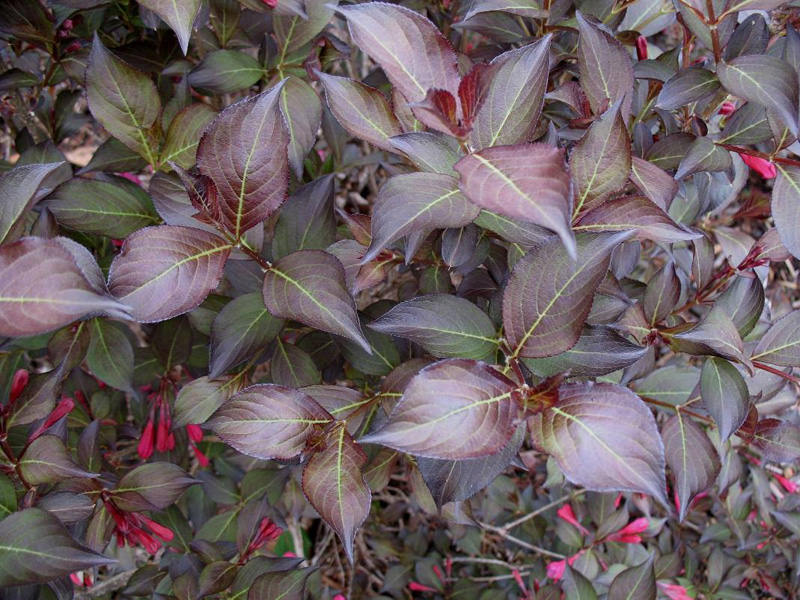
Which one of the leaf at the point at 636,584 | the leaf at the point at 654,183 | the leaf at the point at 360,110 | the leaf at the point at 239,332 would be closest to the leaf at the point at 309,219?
the leaf at the point at 239,332

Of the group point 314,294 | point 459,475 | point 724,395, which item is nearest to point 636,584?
point 724,395

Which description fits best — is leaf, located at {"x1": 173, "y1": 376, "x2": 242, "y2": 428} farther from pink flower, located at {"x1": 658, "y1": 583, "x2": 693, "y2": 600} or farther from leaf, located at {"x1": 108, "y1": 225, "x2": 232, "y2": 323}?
pink flower, located at {"x1": 658, "y1": 583, "x2": 693, "y2": 600}

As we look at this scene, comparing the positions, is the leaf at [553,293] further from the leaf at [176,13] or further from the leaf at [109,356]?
the leaf at [109,356]

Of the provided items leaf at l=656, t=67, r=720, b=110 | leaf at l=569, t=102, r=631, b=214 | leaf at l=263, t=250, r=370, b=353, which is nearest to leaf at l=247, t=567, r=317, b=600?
leaf at l=263, t=250, r=370, b=353

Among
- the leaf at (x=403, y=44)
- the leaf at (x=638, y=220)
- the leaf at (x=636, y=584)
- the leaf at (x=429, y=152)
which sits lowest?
the leaf at (x=636, y=584)

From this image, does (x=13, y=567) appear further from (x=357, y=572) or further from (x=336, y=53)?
(x=357, y=572)

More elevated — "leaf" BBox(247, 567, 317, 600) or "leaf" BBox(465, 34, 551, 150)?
"leaf" BBox(465, 34, 551, 150)
